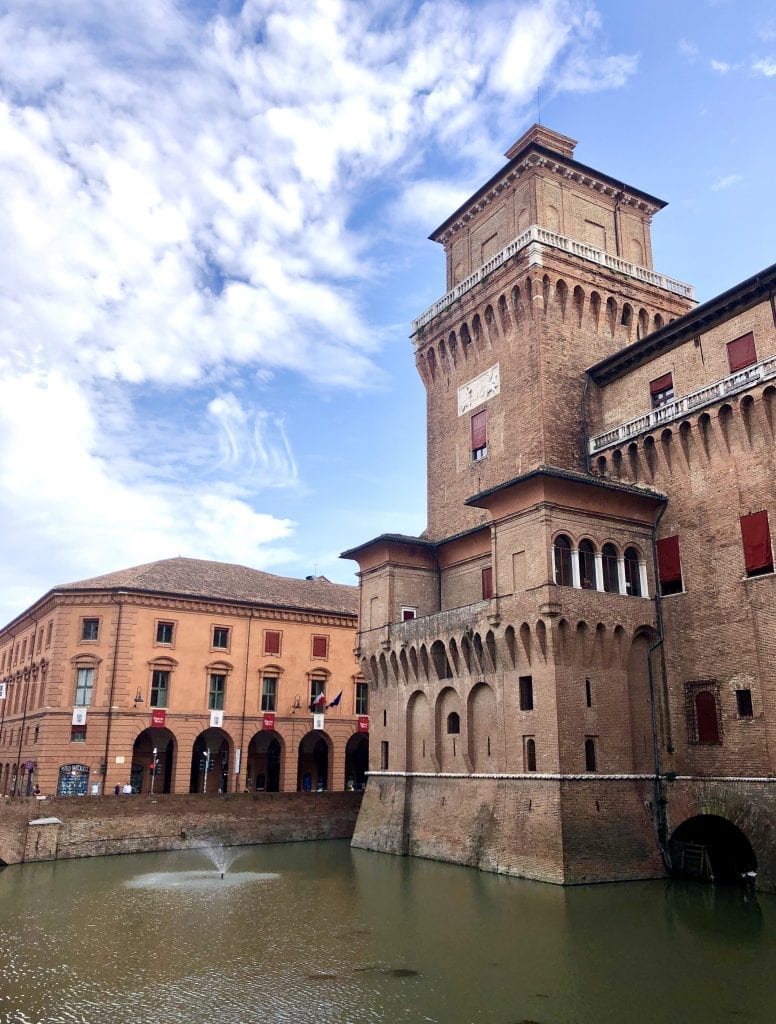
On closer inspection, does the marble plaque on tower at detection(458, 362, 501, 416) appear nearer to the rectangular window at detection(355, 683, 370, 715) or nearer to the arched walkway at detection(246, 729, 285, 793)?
the rectangular window at detection(355, 683, 370, 715)

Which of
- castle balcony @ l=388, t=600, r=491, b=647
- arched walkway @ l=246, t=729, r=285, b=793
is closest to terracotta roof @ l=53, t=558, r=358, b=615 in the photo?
arched walkway @ l=246, t=729, r=285, b=793

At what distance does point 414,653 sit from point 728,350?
17.9 meters

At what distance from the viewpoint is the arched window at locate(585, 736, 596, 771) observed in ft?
97.9

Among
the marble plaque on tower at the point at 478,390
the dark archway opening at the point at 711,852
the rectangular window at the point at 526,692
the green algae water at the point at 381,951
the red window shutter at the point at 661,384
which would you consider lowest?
the green algae water at the point at 381,951

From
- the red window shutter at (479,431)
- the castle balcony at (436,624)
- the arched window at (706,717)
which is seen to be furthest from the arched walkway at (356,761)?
the arched window at (706,717)

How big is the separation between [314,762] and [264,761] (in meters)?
4.81

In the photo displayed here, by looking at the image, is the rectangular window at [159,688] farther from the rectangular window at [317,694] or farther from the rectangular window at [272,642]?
the rectangular window at [317,694]

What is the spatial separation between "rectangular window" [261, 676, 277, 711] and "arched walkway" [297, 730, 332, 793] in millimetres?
5088

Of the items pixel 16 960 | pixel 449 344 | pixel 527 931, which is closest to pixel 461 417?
pixel 449 344

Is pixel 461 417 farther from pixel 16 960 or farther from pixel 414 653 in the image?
pixel 16 960

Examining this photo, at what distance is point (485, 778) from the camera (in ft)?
108

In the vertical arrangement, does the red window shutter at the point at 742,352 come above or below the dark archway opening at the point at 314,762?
above

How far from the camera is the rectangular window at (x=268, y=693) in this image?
1978 inches

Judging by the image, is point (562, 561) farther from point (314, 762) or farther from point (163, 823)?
point (314, 762)
